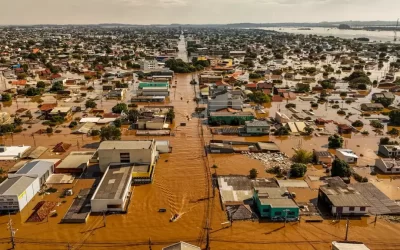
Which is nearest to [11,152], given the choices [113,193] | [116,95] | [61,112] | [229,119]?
[61,112]

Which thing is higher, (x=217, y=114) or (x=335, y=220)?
(x=217, y=114)

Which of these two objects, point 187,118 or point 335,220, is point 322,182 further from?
point 187,118

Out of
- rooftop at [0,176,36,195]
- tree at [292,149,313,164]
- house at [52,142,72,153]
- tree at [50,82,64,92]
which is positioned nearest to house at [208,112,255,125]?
tree at [292,149,313,164]

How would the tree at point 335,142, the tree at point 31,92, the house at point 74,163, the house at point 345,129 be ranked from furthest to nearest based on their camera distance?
1. the tree at point 31,92
2. the house at point 345,129
3. the tree at point 335,142
4. the house at point 74,163

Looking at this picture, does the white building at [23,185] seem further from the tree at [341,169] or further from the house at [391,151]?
the house at [391,151]

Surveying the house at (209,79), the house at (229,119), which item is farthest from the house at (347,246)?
the house at (209,79)

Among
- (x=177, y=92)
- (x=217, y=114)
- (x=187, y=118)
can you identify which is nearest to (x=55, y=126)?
(x=187, y=118)

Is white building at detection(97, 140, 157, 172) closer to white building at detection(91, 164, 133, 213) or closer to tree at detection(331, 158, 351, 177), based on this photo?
white building at detection(91, 164, 133, 213)
